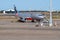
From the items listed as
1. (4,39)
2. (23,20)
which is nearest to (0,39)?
(4,39)

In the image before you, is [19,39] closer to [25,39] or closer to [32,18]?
[25,39]

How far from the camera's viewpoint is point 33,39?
1387 cm

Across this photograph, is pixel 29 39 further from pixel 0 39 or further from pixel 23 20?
pixel 23 20

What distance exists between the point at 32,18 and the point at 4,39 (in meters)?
28.7

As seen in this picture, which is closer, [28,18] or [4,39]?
[4,39]

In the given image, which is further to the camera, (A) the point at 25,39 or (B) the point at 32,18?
(B) the point at 32,18

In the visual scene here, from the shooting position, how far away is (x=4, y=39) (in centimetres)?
1377

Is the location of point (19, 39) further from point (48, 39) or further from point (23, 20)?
point (23, 20)

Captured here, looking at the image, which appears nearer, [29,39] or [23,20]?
[29,39]

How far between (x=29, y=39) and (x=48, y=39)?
3.76 feet

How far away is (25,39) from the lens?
1392 cm

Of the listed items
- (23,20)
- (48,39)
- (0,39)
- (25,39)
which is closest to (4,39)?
(0,39)

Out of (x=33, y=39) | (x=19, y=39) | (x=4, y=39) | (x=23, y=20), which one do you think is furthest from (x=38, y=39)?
(x=23, y=20)

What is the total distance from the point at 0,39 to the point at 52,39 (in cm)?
313
